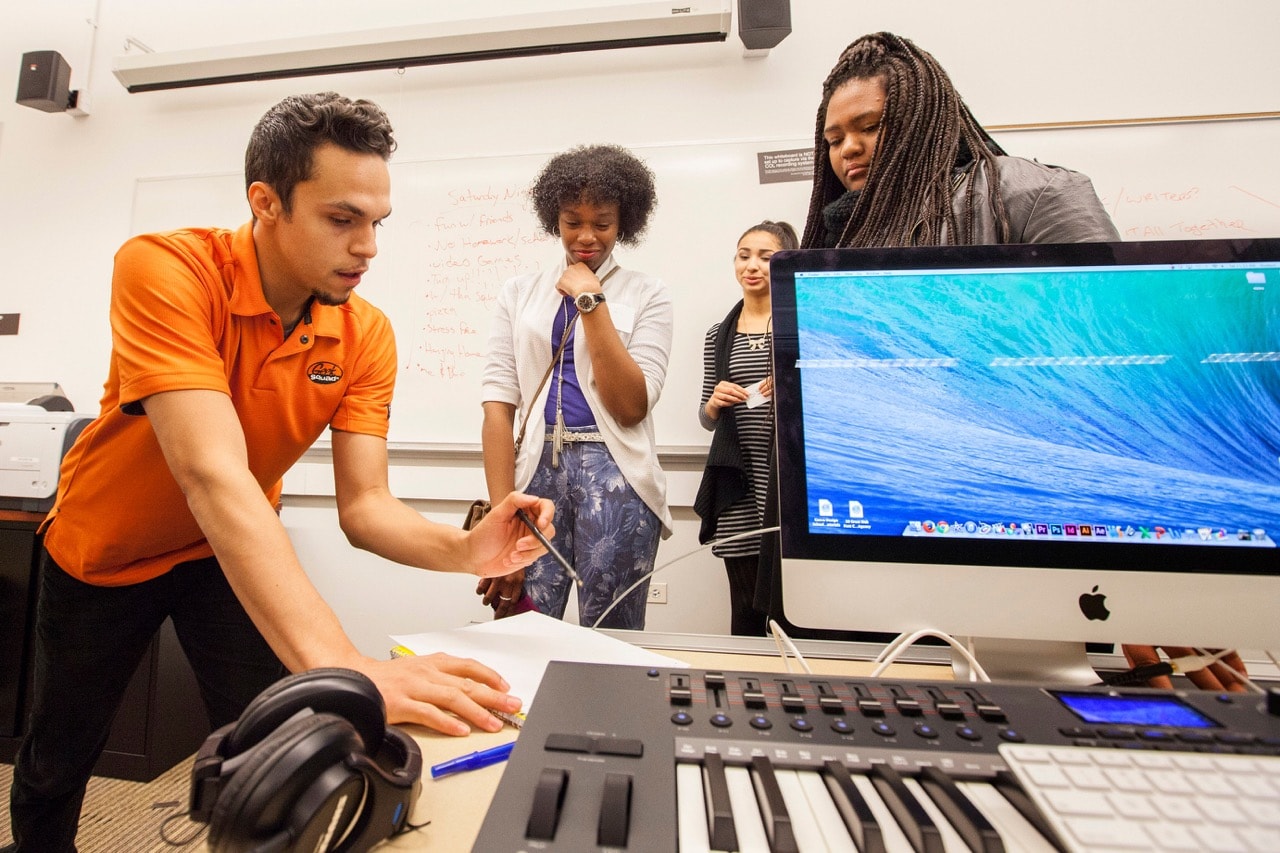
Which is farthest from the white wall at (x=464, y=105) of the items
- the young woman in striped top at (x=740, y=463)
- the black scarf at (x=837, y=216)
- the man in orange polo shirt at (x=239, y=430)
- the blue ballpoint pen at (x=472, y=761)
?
the blue ballpoint pen at (x=472, y=761)

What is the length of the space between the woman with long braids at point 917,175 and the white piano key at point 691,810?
0.87m

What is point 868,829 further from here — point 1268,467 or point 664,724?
point 1268,467

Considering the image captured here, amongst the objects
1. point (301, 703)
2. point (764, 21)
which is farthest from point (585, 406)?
point (764, 21)

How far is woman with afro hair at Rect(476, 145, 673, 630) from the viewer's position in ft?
4.02

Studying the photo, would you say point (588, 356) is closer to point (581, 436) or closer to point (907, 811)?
point (581, 436)

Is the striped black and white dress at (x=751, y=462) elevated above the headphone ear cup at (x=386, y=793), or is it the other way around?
the striped black and white dress at (x=751, y=462)

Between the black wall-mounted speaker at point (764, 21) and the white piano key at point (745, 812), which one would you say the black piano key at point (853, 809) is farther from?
the black wall-mounted speaker at point (764, 21)

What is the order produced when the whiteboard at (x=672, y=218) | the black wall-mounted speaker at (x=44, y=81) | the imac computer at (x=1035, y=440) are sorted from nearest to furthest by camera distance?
the imac computer at (x=1035, y=440) < the whiteboard at (x=672, y=218) < the black wall-mounted speaker at (x=44, y=81)

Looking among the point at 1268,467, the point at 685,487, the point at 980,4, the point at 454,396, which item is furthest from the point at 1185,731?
the point at 980,4

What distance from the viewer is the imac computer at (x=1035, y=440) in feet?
1.56

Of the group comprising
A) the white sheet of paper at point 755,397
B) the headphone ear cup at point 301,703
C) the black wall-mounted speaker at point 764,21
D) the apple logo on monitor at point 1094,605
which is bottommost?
the headphone ear cup at point 301,703

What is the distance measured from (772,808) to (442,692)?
0.28m

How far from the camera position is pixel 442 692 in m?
0.45

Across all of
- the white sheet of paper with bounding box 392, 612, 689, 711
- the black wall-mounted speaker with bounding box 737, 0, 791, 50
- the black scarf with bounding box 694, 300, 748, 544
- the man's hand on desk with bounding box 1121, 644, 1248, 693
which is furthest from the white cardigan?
the black wall-mounted speaker with bounding box 737, 0, 791, 50
